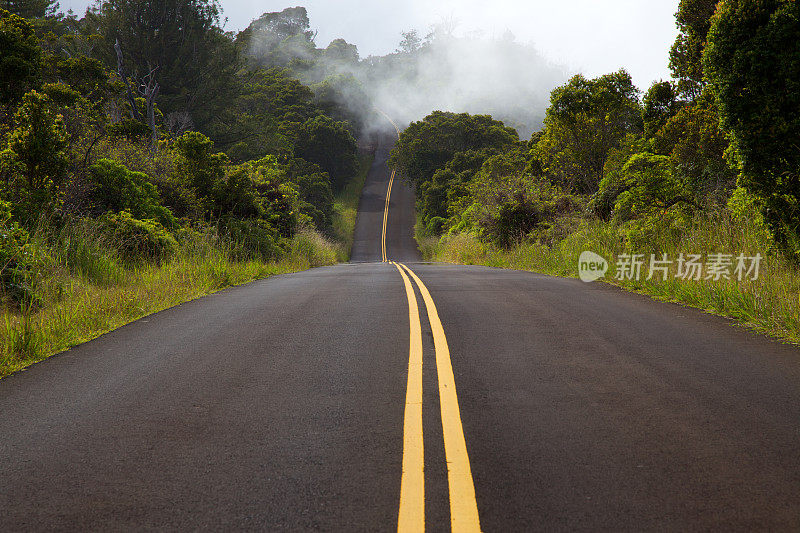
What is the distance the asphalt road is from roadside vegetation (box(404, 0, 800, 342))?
264 cm

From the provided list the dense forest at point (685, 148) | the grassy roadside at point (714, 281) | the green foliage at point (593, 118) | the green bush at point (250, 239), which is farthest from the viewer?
the green foliage at point (593, 118)

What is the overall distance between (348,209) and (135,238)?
185ft

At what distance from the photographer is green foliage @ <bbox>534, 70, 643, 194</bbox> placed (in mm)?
26391

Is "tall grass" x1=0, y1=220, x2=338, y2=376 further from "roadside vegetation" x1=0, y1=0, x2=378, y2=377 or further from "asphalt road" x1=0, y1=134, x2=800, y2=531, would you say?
"asphalt road" x1=0, y1=134, x2=800, y2=531

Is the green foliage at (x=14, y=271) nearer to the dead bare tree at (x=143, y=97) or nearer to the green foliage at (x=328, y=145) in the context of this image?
the dead bare tree at (x=143, y=97)

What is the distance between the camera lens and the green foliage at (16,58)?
1338 centimetres

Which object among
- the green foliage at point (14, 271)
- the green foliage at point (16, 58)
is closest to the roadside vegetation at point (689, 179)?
the green foliage at point (14, 271)

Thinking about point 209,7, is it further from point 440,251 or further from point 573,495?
point 573,495

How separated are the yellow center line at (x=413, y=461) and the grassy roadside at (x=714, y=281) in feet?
15.1

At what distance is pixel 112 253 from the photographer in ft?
41.7

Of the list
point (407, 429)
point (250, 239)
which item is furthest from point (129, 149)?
point (407, 429)

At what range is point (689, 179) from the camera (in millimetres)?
16359

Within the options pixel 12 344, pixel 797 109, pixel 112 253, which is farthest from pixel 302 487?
pixel 112 253

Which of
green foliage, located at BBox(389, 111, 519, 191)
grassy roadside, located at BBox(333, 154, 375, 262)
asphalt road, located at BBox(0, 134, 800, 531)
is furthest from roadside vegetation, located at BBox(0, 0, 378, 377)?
green foliage, located at BBox(389, 111, 519, 191)
